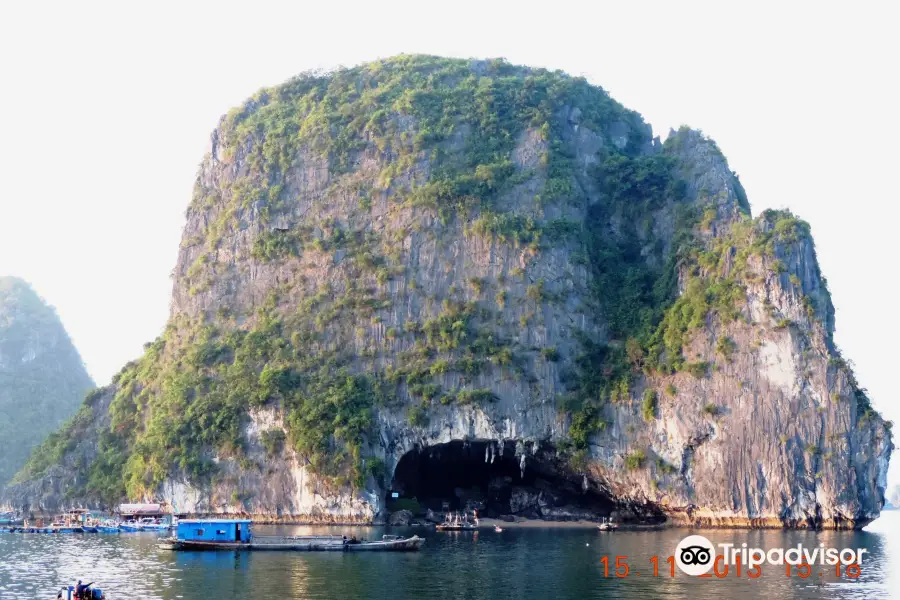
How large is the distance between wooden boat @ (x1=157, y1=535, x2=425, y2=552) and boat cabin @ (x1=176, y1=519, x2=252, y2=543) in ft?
1.56

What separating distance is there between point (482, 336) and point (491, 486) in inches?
492

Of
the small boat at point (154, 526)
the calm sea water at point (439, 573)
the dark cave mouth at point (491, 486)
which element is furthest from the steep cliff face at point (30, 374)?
the calm sea water at point (439, 573)

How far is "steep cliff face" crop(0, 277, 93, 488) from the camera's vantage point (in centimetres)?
12388

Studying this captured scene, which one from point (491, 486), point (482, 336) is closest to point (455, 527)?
point (491, 486)

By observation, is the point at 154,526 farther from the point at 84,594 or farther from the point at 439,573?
the point at 84,594

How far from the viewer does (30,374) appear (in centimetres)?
13650

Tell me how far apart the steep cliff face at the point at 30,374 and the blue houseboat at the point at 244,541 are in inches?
2784

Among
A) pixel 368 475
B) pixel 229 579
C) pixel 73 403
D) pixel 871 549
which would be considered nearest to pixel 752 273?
pixel 871 549

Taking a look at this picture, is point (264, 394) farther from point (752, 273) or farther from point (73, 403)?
point (73, 403)

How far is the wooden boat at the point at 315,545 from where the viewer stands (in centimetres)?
5388

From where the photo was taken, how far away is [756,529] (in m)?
66.2

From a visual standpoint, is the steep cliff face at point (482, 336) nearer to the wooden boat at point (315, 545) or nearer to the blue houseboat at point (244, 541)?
the blue houseboat at point (244, 541)

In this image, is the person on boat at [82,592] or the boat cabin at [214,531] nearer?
the person on boat at [82,592]

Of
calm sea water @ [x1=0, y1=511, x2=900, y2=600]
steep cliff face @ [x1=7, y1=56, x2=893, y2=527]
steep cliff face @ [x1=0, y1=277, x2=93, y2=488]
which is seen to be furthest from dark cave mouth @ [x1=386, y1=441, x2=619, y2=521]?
steep cliff face @ [x1=0, y1=277, x2=93, y2=488]
